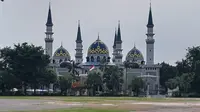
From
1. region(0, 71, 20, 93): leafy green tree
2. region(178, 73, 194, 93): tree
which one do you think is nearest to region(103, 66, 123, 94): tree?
region(178, 73, 194, 93): tree

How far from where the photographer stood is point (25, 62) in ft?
349

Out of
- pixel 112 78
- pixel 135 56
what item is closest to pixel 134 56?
pixel 135 56

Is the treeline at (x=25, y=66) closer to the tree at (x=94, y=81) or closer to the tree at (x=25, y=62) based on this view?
the tree at (x=25, y=62)

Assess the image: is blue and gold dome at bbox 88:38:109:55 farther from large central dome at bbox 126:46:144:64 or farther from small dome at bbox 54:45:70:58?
small dome at bbox 54:45:70:58

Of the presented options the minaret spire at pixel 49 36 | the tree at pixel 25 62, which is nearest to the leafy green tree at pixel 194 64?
the tree at pixel 25 62

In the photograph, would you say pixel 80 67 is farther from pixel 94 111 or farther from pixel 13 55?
pixel 94 111

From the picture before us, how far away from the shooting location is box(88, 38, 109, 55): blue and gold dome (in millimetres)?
176750

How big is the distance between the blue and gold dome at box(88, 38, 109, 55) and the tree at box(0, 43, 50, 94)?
6832 cm

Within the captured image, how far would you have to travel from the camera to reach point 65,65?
554ft

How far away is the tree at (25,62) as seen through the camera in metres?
106

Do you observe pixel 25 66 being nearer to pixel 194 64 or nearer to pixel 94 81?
pixel 94 81

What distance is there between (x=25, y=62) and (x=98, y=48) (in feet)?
236

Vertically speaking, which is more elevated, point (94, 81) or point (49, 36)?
point (49, 36)

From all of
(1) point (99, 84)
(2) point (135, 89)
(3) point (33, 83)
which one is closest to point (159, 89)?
(2) point (135, 89)
